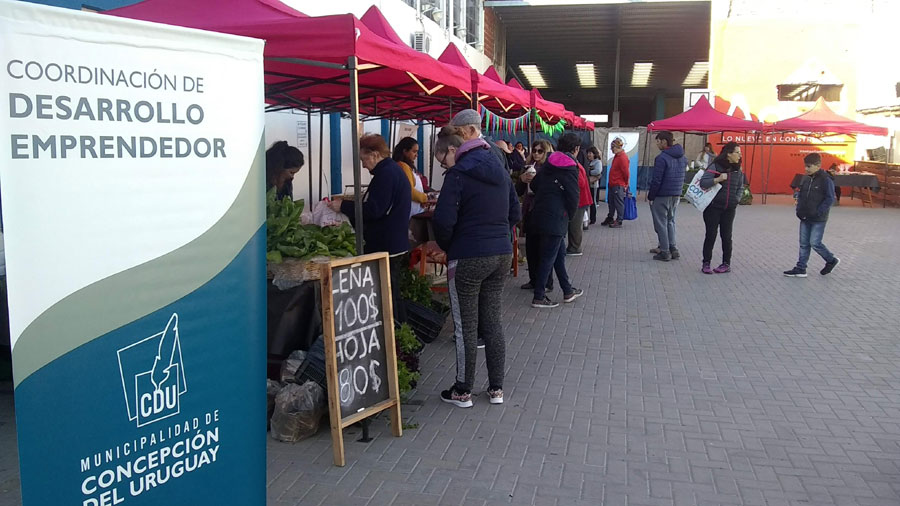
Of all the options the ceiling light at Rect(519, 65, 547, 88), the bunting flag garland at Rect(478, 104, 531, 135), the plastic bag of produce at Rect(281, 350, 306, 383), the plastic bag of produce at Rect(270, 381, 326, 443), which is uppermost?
the ceiling light at Rect(519, 65, 547, 88)

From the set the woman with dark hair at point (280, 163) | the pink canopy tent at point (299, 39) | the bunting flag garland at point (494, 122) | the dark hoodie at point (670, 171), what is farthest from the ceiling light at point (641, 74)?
the woman with dark hair at point (280, 163)

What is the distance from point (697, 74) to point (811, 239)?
2907 centimetres

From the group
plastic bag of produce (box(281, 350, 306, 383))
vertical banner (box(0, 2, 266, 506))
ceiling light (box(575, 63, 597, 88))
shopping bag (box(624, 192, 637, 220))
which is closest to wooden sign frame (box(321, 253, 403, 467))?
plastic bag of produce (box(281, 350, 306, 383))

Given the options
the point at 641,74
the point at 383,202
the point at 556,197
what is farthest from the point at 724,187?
the point at 641,74

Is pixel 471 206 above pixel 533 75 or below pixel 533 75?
below

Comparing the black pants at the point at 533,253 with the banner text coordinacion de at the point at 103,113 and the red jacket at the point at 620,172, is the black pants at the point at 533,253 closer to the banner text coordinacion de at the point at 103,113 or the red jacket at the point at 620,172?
the banner text coordinacion de at the point at 103,113

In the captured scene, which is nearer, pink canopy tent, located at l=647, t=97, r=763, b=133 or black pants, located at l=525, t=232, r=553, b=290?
black pants, located at l=525, t=232, r=553, b=290

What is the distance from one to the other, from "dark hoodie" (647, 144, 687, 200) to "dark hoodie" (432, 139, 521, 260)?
637 cm

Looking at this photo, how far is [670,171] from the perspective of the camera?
10.3 meters

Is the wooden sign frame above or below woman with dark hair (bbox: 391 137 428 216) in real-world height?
below

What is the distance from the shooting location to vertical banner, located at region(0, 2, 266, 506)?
6.42ft

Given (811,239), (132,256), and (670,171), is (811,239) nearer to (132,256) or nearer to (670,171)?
(670,171)

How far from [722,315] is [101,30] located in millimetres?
6654

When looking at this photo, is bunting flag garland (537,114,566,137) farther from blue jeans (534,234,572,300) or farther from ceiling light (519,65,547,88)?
ceiling light (519,65,547,88)
